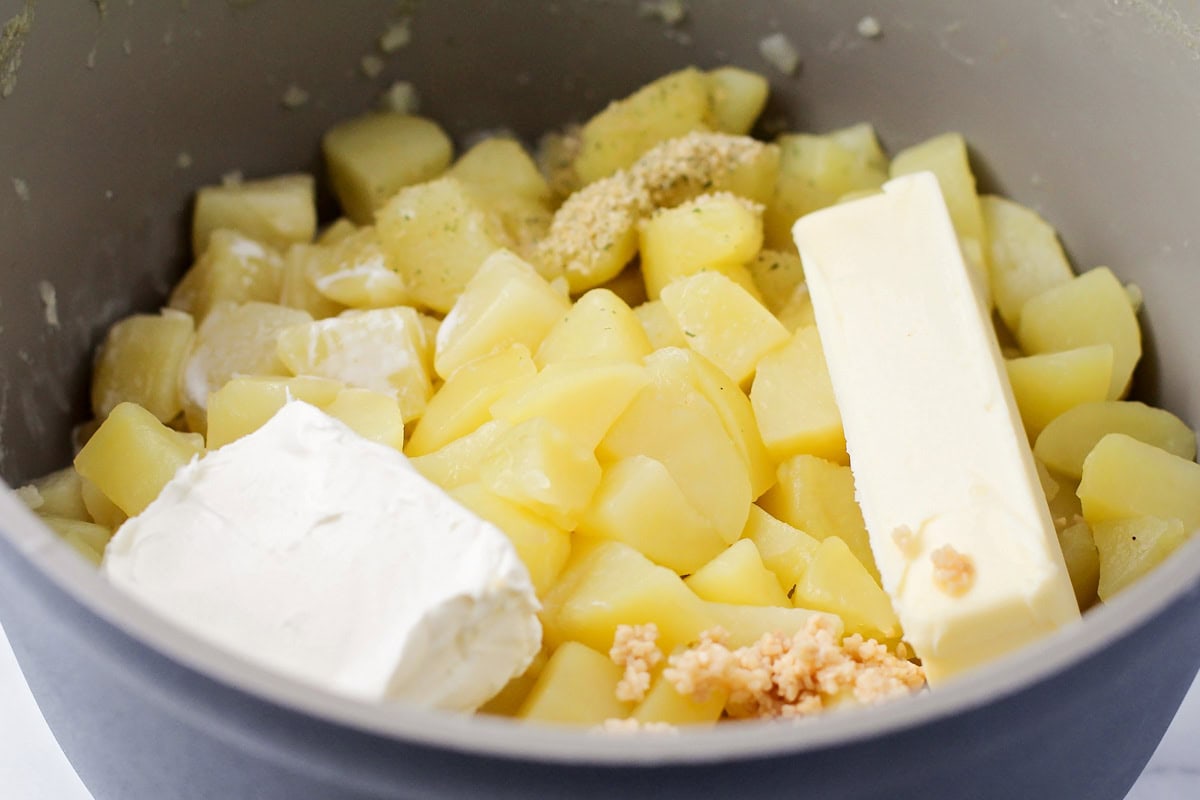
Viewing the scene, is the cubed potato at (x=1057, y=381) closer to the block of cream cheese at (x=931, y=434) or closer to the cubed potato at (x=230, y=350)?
the block of cream cheese at (x=931, y=434)

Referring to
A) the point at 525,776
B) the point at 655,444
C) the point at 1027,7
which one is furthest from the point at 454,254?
the point at 525,776

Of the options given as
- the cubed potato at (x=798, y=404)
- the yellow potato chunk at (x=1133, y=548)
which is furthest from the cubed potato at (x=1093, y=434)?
the cubed potato at (x=798, y=404)

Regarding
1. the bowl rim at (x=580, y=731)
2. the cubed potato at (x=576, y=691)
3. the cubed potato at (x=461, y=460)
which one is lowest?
the cubed potato at (x=576, y=691)

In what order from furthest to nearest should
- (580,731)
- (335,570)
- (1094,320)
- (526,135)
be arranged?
(526,135) → (1094,320) → (335,570) → (580,731)

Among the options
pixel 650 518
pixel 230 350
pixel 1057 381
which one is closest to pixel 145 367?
pixel 230 350

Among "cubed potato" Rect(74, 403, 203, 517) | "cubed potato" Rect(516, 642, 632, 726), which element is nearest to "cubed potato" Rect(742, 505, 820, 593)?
"cubed potato" Rect(516, 642, 632, 726)

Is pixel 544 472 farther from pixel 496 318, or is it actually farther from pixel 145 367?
pixel 145 367
